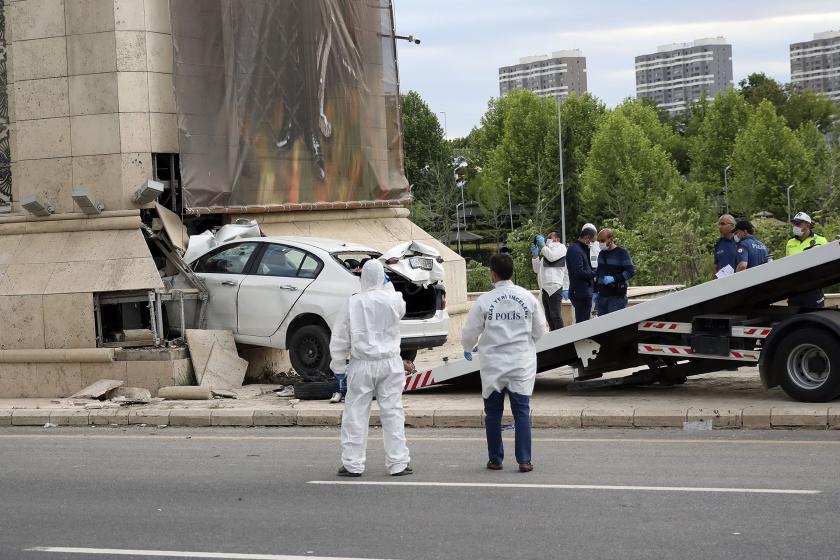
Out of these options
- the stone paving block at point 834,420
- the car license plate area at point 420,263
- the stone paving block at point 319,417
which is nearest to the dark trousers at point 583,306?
the car license plate area at point 420,263

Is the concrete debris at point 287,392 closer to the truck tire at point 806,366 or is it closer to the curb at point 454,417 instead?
the curb at point 454,417

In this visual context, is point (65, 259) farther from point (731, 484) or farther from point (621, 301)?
point (731, 484)

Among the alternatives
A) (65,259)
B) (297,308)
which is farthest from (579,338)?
(65,259)

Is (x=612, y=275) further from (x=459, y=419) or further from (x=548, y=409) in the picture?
(x=459, y=419)

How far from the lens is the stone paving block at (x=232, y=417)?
12.8 meters

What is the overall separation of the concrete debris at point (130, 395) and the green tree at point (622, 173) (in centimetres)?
6144

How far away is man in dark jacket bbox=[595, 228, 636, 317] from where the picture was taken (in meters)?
14.4

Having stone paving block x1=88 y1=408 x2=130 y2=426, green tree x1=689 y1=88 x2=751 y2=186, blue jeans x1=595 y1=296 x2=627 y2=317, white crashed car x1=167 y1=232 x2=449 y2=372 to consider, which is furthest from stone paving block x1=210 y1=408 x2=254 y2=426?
green tree x1=689 y1=88 x2=751 y2=186

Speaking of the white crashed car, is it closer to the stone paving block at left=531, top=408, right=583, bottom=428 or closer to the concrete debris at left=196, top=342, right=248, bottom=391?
the concrete debris at left=196, top=342, right=248, bottom=391

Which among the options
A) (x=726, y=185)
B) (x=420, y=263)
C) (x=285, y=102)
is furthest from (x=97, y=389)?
(x=726, y=185)

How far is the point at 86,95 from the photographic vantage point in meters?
15.9

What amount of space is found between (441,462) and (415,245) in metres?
5.56

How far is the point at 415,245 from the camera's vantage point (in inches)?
584

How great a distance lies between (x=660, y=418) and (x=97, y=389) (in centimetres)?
718
